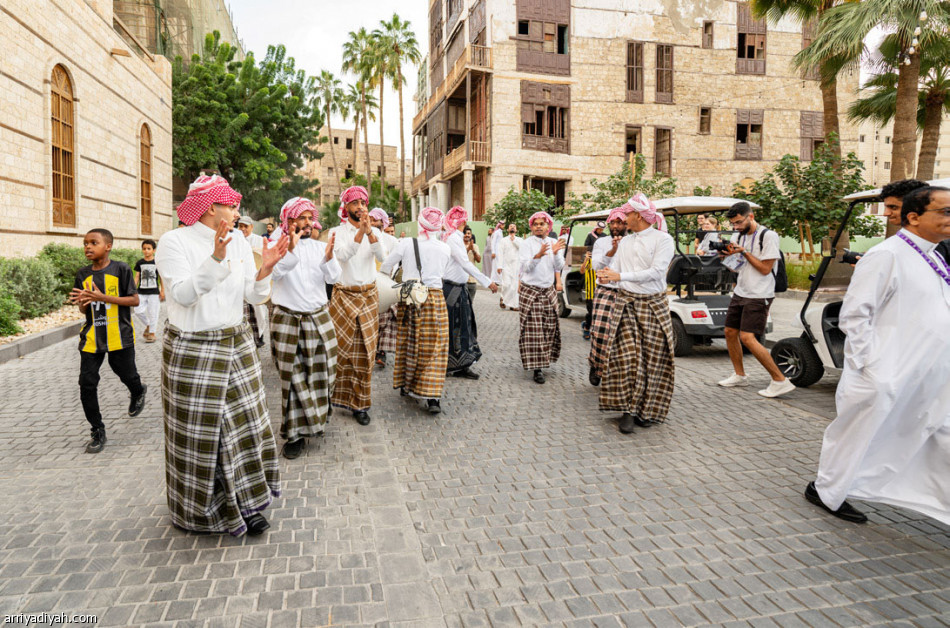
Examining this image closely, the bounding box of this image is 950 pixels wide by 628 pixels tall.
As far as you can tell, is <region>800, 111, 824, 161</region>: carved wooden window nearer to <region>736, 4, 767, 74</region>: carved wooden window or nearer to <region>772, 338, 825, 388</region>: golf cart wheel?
<region>736, 4, 767, 74</region>: carved wooden window

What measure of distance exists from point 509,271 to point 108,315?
1028 centimetres

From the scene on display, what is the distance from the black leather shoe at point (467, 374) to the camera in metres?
7.37

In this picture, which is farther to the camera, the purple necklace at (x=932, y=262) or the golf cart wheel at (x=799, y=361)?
the golf cart wheel at (x=799, y=361)

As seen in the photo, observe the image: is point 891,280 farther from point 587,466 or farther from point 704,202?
point 704,202

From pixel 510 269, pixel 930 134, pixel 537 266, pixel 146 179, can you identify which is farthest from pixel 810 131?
pixel 146 179

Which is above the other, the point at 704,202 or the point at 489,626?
the point at 704,202

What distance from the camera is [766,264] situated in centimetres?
622

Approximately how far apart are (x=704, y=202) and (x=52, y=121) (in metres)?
13.1

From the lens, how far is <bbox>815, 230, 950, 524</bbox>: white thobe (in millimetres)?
3254

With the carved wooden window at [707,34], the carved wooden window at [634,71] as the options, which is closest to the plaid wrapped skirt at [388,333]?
the carved wooden window at [634,71]

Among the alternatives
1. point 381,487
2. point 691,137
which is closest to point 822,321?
point 381,487

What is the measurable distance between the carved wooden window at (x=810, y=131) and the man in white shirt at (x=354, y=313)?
31.7 metres

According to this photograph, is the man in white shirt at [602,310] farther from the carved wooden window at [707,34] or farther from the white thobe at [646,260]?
the carved wooden window at [707,34]

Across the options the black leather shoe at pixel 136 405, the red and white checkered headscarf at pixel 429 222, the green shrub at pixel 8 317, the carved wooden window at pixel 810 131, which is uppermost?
the carved wooden window at pixel 810 131
